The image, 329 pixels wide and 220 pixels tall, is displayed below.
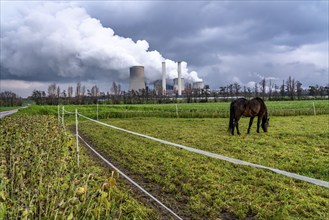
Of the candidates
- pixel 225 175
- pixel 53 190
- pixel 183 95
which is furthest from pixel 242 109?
pixel 183 95

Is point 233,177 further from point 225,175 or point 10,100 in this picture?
point 10,100

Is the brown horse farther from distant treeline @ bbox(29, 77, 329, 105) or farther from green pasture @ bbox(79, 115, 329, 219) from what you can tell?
distant treeline @ bbox(29, 77, 329, 105)

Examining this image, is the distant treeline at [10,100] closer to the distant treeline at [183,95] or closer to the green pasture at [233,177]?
the distant treeline at [183,95]

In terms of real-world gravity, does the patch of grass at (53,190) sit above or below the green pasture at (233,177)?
above

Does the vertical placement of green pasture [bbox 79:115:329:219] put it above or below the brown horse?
below

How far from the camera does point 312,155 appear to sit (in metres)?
7.01

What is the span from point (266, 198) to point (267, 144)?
471cm

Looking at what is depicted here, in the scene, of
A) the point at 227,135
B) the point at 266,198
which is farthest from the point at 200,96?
the point at 266,198

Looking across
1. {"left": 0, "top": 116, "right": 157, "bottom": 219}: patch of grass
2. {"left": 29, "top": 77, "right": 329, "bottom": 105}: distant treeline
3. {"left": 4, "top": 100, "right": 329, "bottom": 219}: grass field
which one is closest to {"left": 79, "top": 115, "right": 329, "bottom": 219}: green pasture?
{"left": 4, "top": 100, "right": 329, "bottom": 219}: grass field

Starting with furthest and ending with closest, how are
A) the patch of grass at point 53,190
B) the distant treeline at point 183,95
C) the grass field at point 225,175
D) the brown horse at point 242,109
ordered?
the distant treeline at point 183,95 → the brown horse at point 242,109 → the grass field at point 225,175 → the patch of grass at point 53,190

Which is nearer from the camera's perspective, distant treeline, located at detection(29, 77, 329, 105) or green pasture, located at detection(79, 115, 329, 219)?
green pasture, located at detection(79, 115, 329, 219)

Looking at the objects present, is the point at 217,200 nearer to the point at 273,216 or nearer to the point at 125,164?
the point at 273,216

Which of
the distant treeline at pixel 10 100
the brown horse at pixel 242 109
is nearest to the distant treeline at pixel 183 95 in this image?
the distant treeline at pixel 10 100

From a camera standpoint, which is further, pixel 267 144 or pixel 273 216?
pixel 267 144
